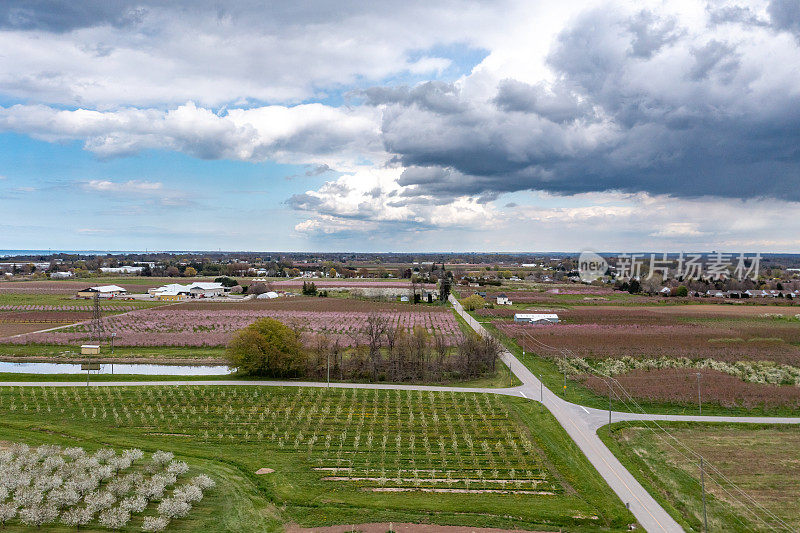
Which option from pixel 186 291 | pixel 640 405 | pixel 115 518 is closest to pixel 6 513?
pixel 115 518

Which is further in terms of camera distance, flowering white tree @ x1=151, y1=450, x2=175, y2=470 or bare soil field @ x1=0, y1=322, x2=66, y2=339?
bare soil field @ x1=0, y1=322, x2=66, y2=339

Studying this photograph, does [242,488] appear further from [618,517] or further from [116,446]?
[618,517]

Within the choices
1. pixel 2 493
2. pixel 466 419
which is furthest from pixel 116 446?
pixel 466 419

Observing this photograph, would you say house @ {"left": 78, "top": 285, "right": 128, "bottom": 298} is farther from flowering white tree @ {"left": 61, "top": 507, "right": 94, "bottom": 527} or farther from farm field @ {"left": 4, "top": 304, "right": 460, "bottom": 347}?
flowering white tree @ {"left": 61, "top": 507, "right": 94, "bottom": 527}

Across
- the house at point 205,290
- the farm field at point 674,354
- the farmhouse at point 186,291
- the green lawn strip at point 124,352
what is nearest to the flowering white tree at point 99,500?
the green lawn strip at point 124,352

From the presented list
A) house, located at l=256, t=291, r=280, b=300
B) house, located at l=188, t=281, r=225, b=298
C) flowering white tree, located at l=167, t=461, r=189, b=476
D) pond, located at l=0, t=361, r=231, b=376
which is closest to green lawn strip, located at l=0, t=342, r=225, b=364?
pond, located at l=0, t=361, r=231, b=376

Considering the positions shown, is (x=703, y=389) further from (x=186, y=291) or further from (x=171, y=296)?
(x=186, y=291)

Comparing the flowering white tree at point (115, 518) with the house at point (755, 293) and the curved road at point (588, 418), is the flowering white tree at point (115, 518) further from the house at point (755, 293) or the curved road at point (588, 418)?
the house at point (755, 293)
